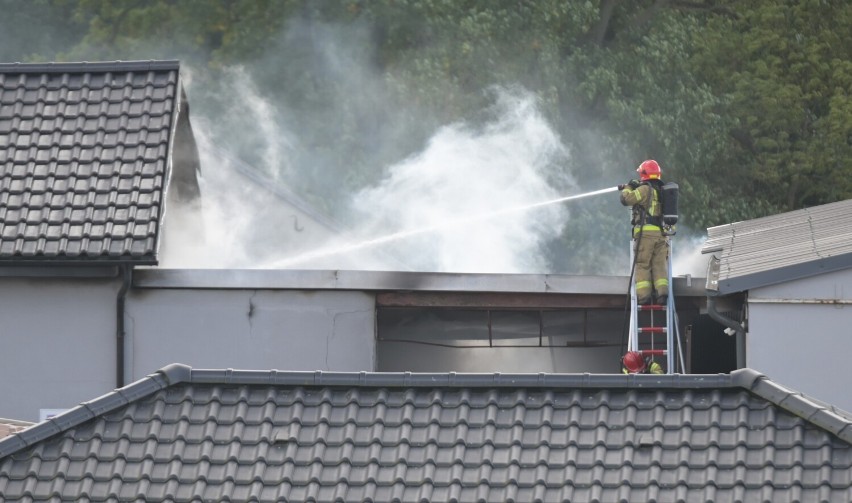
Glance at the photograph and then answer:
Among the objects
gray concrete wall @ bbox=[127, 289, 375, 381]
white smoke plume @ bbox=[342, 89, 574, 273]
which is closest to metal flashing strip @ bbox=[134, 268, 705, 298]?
gray concrete wall @ bbox=[127, 289, 375, 381]

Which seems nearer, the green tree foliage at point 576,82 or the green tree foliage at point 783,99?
the green tree foliage at point 576,82

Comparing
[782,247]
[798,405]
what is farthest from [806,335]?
[798,405]

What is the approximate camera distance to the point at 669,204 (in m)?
15.1

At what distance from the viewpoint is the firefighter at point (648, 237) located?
14688 mm

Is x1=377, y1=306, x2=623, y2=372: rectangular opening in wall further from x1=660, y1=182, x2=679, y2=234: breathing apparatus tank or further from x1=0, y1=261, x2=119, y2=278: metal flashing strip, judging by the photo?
→ x1=0, y1=261, x2=119, y2=278: metal flashing strip

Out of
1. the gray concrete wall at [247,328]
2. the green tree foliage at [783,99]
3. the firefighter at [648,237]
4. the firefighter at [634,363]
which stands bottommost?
the firefighter at [634,363]

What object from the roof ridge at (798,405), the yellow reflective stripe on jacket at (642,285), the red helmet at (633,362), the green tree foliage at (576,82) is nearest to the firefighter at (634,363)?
the red helmet at (633,362)

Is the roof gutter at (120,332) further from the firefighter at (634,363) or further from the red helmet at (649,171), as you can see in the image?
the red helmet at (649,171)

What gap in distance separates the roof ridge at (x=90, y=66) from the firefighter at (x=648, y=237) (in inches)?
197

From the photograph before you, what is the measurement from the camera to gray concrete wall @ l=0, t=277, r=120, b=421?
15.0 meters

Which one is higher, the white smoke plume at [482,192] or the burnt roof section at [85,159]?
the white smoke plume at [482,192]

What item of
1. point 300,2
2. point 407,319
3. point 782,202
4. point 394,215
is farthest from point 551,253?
point 407,319

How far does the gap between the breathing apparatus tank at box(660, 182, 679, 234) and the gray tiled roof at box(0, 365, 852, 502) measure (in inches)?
225

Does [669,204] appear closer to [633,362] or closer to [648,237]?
[648,237]
